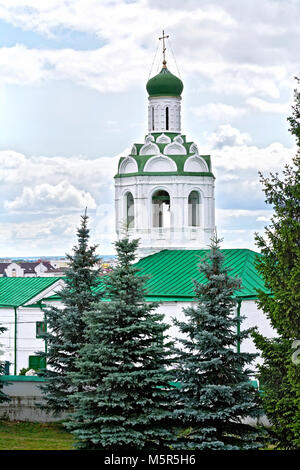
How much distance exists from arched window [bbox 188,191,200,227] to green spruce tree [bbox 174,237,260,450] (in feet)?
39.7

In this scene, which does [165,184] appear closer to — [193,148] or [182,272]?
[193,148]

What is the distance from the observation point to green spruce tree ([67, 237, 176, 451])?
1783 cm

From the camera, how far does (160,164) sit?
98.1ft

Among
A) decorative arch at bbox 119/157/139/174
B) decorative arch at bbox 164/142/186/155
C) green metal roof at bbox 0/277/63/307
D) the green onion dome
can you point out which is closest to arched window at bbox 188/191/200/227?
decorative arch at bbox 164/142/186/155

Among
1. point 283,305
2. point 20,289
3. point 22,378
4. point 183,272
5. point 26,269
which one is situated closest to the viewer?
point 283,305

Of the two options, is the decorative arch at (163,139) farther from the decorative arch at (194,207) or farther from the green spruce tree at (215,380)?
the green spruce tree at (215,380)

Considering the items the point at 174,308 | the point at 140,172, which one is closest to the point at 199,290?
the point at 174,308

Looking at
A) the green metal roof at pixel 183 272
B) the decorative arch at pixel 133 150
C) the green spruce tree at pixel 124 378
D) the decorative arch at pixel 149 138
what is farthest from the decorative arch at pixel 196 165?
the green spruce tree at pixel 124 378

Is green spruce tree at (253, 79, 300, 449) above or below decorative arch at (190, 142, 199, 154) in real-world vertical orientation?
below

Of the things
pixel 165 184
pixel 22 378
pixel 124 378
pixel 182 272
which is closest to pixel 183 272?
pixel 182 272

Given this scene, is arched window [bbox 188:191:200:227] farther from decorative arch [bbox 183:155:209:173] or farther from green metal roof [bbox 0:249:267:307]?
green metal roof [bbox 0:249:267:307]

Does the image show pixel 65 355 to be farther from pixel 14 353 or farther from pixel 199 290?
pixel 14 353

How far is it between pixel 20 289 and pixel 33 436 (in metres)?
11.8
